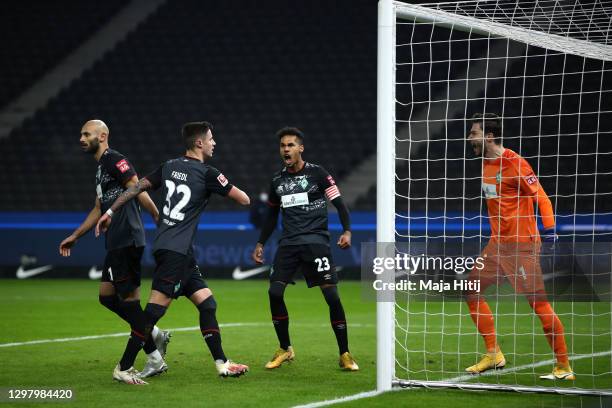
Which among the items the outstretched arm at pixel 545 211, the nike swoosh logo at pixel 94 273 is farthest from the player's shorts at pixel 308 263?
the nike swoosh logo at pixel 94 273

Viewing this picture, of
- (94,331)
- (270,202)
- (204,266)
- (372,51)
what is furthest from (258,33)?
(270,202)

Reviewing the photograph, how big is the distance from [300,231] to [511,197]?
70.6 inches

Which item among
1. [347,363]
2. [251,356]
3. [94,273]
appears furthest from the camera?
[94,273]

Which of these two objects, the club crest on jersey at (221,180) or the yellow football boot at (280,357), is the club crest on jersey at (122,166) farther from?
Result: the yellow football boot at (280,357)

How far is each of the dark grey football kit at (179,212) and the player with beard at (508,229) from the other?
2074mm

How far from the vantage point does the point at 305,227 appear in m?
8.18

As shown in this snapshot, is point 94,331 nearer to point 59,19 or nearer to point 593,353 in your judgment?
point 593,353

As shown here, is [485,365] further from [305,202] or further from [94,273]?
[94,273]

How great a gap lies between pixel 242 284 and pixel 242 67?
10.4 metres

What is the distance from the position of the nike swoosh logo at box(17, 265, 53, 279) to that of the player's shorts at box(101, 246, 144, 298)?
12085mm

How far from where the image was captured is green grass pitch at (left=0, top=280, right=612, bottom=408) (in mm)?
6461

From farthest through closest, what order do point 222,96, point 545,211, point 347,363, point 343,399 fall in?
1. point 222,96
2. point 347,363
3. point 545,211
4. point 343,399

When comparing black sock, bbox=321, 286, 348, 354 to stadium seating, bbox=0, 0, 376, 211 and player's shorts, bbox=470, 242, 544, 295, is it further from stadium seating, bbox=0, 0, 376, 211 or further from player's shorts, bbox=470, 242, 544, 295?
stadium seating, bbox=0, 0, 376, 211

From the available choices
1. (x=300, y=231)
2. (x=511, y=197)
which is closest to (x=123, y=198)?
(x=300, y=231)
